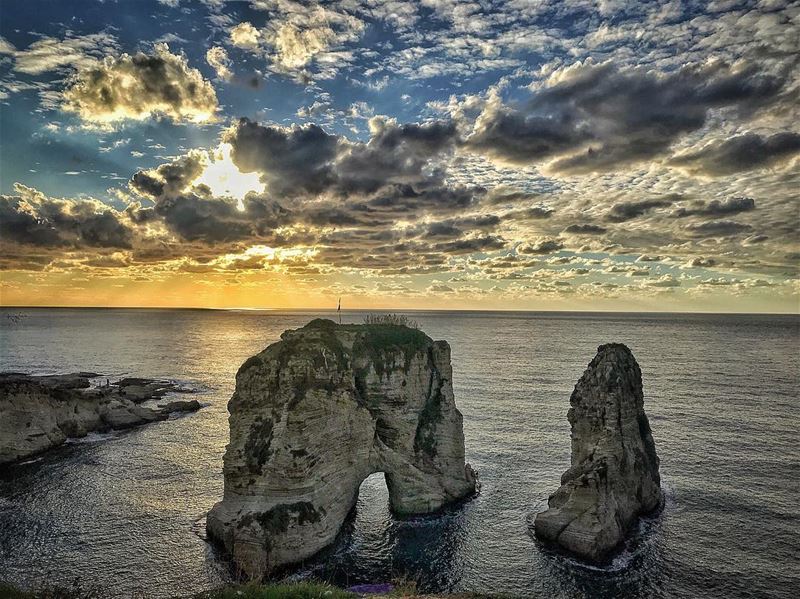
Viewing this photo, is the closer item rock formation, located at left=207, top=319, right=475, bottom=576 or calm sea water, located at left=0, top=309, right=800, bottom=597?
calm sea water, located at left=0, top=309, right=800, bottom=597

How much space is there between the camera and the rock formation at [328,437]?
30.6 meters

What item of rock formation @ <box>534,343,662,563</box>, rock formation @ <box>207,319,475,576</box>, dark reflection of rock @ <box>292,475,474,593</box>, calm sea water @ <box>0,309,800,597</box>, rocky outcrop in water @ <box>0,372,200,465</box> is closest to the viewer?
calm sea water @ <box>0,309,800,597</box>

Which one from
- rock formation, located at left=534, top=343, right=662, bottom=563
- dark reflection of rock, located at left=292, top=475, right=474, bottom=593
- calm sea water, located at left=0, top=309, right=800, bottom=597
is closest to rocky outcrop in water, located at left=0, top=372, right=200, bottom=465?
calm sea water, located at left=0, top=309, right=800, bottom=597

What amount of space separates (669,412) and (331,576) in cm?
5284

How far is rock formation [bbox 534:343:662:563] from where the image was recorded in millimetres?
31609

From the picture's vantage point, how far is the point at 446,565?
3036 centimetres

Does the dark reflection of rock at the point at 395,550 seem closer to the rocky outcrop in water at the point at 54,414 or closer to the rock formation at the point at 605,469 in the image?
the rock formation at the point at 605,469

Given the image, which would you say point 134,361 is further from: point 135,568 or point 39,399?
point 135,568

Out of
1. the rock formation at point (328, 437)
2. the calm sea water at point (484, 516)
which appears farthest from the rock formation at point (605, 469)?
the rock formation at point (328, 437)

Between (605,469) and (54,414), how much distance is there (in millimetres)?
54796

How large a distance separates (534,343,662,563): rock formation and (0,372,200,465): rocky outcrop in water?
4825 cm

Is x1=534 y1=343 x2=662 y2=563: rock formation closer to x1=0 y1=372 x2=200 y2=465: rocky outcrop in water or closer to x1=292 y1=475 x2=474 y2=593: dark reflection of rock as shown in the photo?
x1=292 y1=475 x2=474 y2=593: dark reflection of rock

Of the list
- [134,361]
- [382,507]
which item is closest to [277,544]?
[382,507]

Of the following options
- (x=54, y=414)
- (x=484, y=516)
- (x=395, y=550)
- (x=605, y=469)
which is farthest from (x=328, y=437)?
(x=54, y=414)
